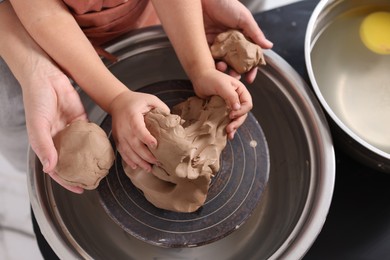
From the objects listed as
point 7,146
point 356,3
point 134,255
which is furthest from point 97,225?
point 356,3

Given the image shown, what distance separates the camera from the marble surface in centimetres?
137

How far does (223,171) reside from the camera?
0.89 meters

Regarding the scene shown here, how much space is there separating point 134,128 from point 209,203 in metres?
0.25

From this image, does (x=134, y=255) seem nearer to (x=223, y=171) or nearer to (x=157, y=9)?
(x=223, y=171)

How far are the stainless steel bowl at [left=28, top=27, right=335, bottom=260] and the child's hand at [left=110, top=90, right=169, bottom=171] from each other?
0.65ft

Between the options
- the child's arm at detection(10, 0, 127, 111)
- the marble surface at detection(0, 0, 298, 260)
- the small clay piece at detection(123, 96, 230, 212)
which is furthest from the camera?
the marble surface at detection(0, 0, 298, 260)

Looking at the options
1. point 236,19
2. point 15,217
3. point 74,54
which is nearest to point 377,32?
point 236,19

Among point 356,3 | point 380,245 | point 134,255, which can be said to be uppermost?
point 356,3

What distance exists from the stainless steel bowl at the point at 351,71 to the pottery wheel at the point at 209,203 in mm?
195

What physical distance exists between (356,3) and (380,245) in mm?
→ 624

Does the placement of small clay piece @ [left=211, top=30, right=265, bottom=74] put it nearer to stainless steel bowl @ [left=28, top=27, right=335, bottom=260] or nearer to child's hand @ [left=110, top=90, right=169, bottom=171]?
stainless steel bowl @ [left=28, top=27, right=335, bottom=260]

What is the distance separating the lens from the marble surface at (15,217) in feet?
4.50

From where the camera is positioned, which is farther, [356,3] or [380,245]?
[356,3]

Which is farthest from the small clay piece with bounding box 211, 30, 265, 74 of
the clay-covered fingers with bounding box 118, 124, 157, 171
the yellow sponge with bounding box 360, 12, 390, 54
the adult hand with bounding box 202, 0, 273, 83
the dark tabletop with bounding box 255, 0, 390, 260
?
the yellow sponge with bounding box 360, 12, 390, 54
